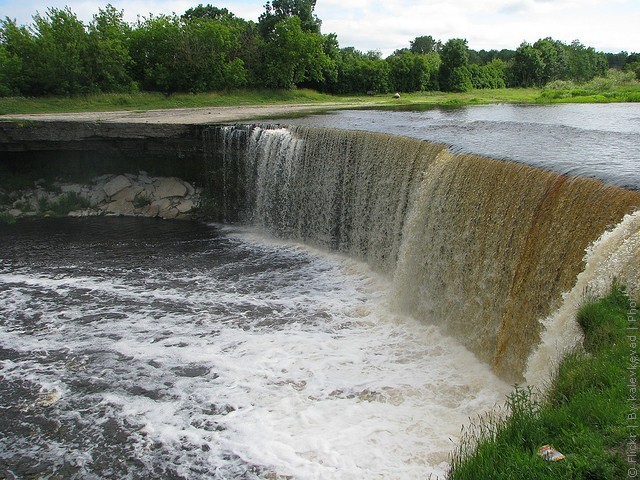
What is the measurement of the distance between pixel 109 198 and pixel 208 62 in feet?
61.8

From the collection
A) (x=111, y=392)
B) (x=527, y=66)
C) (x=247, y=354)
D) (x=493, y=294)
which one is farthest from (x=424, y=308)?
(x=527, y=66)

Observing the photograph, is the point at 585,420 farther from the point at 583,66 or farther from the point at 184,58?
the point at 583,66

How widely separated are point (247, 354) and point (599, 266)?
222 inches

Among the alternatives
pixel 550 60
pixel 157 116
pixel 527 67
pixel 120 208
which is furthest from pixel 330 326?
pixel 550 60

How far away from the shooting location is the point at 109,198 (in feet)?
65.5

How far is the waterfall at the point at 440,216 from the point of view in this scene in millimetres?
7621

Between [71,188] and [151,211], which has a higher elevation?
[71,188]

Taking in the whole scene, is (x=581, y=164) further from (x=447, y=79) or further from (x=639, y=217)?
(x=447, y=79)

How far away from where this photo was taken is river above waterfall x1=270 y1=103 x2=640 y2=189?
9773mm

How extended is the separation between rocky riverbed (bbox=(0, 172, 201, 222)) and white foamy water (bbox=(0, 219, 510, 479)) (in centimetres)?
545

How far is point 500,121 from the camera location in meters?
19.5

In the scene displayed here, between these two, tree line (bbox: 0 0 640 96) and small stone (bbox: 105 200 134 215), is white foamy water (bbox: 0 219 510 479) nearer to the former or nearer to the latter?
small stone (bbox: 105 200 134 215)

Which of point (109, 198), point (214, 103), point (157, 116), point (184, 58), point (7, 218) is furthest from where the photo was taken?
point (184, 58)

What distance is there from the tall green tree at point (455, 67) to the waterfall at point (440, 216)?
31539 mm
